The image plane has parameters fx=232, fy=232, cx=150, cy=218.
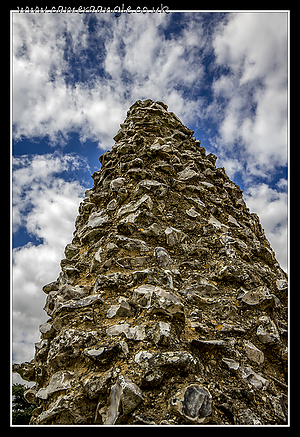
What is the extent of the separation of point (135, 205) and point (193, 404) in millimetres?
3407

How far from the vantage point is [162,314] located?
327cm

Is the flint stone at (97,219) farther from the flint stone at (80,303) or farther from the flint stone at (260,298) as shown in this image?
the flint stone at (260,298)

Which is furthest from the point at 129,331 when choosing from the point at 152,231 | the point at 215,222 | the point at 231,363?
the point at 215,222

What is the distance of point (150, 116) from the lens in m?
7.96

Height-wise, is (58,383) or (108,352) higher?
(108,352)

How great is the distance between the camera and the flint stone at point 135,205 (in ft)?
15.8

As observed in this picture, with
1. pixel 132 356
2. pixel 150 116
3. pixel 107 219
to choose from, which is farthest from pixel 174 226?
pixel 150 116

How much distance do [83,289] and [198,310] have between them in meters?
1.94

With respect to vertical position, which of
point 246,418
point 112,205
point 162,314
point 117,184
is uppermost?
point 117,184

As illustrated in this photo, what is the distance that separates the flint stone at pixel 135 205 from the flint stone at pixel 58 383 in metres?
2.88

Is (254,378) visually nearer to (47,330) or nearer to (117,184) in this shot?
(47,330)

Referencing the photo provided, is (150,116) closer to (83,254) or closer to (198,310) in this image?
→ (83,254)

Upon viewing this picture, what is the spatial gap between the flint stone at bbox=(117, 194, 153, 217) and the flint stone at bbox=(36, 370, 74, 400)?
9.45 ft

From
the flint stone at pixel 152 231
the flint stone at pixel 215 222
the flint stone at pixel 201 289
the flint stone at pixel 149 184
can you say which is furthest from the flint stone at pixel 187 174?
the flint stone at pixel 201 289
